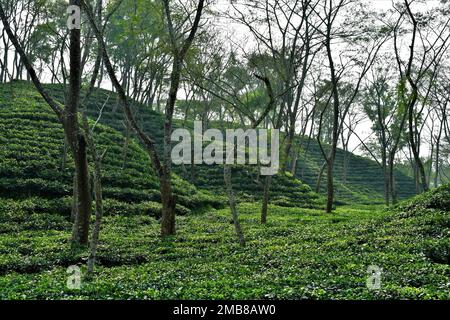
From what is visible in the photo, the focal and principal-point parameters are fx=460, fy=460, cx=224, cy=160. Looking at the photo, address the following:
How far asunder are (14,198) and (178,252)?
1279 cm

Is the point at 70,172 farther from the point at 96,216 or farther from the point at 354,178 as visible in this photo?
the point at 354,178

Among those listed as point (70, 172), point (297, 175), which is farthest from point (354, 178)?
point (70, 172)

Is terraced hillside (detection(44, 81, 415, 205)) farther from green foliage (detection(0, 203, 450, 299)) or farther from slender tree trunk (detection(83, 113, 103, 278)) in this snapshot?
slender tree trunk (detection(83, 113, 103, 278))

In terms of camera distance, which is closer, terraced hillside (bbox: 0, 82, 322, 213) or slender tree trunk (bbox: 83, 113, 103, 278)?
slender tree trunk (bbox: 83, 113, 103, 278)

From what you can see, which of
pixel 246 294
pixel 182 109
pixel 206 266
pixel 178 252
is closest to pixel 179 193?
pixel 178 252

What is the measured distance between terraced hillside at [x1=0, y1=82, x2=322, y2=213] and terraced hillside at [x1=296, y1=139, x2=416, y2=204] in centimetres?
1953

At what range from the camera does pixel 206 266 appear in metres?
13.8

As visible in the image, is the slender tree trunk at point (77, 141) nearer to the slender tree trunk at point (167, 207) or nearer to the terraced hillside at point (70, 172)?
the slender tree trunk at point (167, 207)

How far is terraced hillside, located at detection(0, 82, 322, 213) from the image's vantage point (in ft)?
88.4

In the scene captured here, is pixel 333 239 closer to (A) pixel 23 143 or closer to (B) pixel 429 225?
(B) pixel 429 225

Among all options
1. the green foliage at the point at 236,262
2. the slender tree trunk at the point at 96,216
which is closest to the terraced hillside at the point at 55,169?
the green foliage at the point at 236,262

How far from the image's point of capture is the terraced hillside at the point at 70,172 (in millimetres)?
26953

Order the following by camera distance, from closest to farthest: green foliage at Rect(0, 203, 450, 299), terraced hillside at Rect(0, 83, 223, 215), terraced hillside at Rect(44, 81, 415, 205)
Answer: green foliage at Rect(0, 203, 450, 299)
terraced hillside at Rect(0, 83, 223, 215)
terraced hillside at Rect(44, 81, 415, 205)

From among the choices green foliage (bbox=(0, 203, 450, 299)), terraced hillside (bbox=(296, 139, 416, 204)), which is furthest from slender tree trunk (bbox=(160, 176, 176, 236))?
terraced hillside (bbox=(296, 139, 416, 204))
